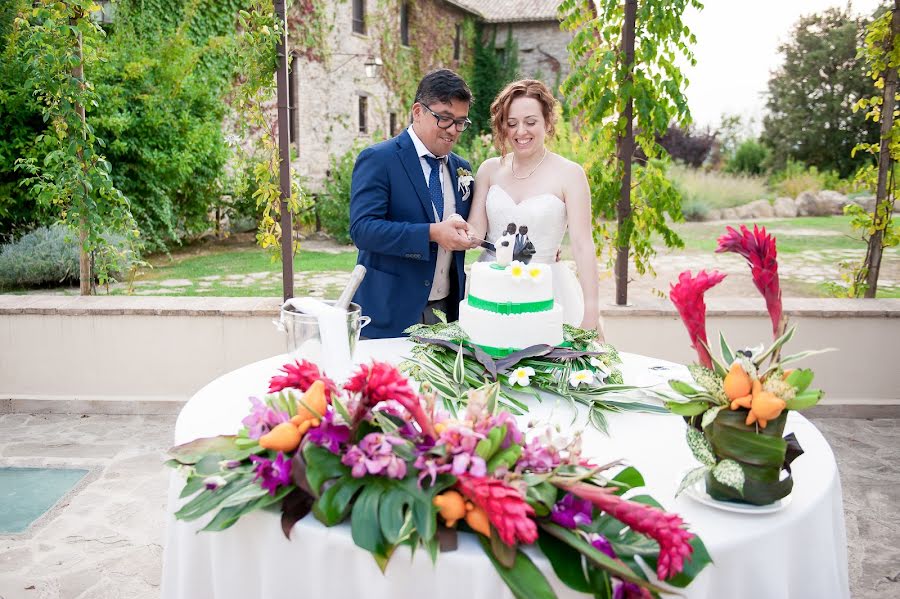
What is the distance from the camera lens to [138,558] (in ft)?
9.93

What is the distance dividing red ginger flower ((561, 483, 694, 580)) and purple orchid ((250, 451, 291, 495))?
1.77 feet

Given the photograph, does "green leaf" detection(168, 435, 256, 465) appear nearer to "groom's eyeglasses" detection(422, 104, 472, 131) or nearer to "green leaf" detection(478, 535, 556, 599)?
"green leaf" detection(478, 535, 556, 599)

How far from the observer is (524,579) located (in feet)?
3.95

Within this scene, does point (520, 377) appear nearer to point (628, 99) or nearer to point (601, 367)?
point (601, 367)

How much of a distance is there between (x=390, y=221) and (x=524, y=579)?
6.81ft

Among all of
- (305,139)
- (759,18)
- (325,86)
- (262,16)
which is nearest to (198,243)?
(305,139)

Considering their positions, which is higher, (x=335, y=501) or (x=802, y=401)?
(x=802, y=401)

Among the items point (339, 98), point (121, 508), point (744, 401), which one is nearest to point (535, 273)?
point (744, 401)

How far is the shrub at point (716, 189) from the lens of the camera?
57.6 feet

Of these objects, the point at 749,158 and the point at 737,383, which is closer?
the point at 737,383

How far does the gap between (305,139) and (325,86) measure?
4.20 ft

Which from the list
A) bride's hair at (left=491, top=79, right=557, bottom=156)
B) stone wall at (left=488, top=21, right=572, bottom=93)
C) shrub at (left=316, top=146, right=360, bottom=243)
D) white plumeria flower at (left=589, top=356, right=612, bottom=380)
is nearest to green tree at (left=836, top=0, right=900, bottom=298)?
bride's hair at (left=491, top=79, right=557, bottom=156)

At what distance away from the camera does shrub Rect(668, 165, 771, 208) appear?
57.6ft

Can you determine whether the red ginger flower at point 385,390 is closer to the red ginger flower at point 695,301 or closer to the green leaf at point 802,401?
the red ginger flower at point 695,301
